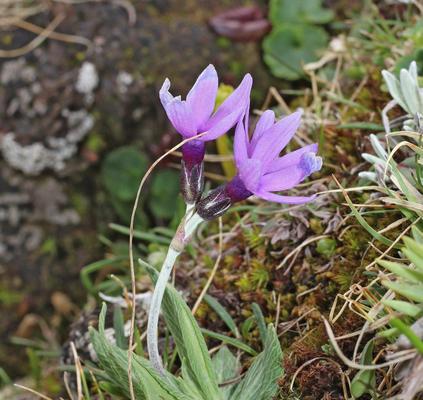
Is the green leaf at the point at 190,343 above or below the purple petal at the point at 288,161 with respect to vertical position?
below

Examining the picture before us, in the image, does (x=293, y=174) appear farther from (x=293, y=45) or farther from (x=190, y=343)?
(x=293, y=45)

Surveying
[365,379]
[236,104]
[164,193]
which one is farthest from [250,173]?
[164,193]

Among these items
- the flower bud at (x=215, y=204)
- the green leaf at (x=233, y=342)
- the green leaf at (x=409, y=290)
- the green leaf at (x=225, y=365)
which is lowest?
the green leaf at (x=225, y=365)

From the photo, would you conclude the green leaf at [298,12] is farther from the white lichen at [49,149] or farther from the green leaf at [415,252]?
the green leaf at [415,252]

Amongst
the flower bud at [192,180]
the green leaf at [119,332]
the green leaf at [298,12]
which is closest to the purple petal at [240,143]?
the flower bud at [192,180]

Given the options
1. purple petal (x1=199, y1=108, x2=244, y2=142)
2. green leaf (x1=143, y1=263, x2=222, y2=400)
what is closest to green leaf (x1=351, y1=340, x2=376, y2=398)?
green leaf (x1=143, y1=263, x2=222, y2=400)

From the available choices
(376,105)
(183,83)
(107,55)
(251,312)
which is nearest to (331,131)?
(376,105)
